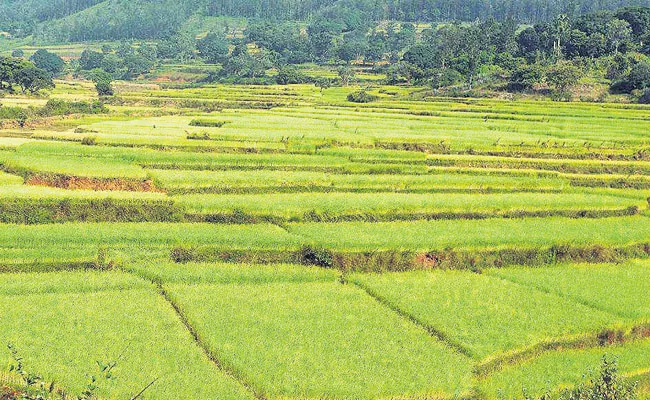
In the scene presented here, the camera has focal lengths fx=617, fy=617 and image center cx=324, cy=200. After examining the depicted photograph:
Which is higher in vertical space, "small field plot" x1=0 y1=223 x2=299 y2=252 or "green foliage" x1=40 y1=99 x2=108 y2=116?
"green foliage" x1=40 y1=99 x2=108 y2=116

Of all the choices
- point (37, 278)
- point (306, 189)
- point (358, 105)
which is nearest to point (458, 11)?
point (358, 105)

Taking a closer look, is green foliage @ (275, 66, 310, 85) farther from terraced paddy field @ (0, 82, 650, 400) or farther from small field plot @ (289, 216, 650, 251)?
small field plot @ (289, 216, 650, 251)

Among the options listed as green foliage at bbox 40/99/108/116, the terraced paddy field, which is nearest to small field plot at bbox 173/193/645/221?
the terraced paddy field

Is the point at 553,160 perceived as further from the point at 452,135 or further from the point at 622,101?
the point at 622,101

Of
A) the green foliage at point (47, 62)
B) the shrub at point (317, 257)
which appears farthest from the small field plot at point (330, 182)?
the green foliage at point (47, 62)

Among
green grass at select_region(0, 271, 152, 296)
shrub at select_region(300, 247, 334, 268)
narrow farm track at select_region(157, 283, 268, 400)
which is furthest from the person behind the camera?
→ shrub at select_region(300, 247, 334, 268)

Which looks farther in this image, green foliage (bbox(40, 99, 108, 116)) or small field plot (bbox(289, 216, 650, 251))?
green foliage (bbox(40, 99, 108, 116))

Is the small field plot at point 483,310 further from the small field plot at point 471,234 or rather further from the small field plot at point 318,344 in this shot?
the small field plot at point 471,234

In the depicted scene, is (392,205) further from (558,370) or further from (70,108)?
(70,108)
